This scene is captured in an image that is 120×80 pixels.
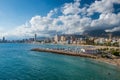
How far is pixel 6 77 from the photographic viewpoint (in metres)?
41.6

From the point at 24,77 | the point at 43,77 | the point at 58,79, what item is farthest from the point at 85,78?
the point at 24,77

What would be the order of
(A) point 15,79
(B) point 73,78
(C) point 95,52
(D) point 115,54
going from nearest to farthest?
(A) point 15,79
(B) point 73,78
(D) point 115,54
(C) point 95,52

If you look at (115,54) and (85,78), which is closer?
(85,78)

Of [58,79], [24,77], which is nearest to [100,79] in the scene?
[58,79]

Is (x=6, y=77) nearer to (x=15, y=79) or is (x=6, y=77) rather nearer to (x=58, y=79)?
(x=15, y=79)

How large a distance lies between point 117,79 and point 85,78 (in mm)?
7522

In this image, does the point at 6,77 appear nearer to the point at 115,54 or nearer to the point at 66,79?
the point at 66,79

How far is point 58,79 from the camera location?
4100cm

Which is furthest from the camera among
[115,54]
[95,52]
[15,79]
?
[95,52]

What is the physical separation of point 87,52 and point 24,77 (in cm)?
7210

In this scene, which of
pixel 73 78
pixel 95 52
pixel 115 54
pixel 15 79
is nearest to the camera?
pixel 15 79

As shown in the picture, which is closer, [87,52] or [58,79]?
[58,79]

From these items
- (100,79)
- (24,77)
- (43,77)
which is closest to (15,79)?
(24,77)

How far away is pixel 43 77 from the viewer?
139ft
